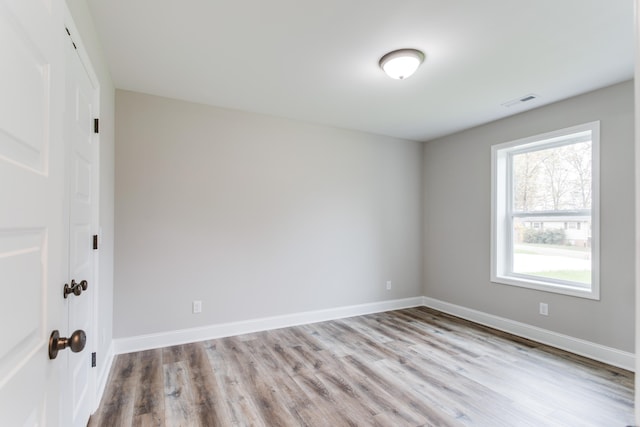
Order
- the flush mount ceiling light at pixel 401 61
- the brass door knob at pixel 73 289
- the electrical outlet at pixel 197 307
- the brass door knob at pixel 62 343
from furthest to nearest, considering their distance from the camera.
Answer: the electrical outlet at pixel 197 307
the flush mount ceiling light at pixel 401 61
the brass door knob at pixel 73 289
the brass door knob at pixel 62 343

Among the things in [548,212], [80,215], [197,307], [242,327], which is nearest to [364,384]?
[242,327]

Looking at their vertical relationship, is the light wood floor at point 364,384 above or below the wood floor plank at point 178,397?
below

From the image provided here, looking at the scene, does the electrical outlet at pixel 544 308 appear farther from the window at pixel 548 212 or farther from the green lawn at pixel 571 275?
the green lawn at pixel 571 275

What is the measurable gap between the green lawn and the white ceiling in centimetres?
176

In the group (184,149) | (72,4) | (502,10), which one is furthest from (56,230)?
(184,149)

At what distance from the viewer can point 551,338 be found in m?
3.23

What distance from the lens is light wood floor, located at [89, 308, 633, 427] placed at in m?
2.04

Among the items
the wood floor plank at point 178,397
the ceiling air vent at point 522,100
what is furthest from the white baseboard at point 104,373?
the ceiling air vent at point 522,100

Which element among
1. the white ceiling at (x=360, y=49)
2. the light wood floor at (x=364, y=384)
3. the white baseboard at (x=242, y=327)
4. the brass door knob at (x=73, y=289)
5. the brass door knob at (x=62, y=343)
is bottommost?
the light wood floor at (x=364, y=384)

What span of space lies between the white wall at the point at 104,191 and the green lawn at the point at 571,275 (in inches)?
166

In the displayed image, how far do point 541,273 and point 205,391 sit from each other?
356 centimetres

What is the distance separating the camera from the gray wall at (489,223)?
108 inches

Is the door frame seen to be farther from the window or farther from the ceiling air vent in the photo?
the window

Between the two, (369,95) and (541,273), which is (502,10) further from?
(541,273)
